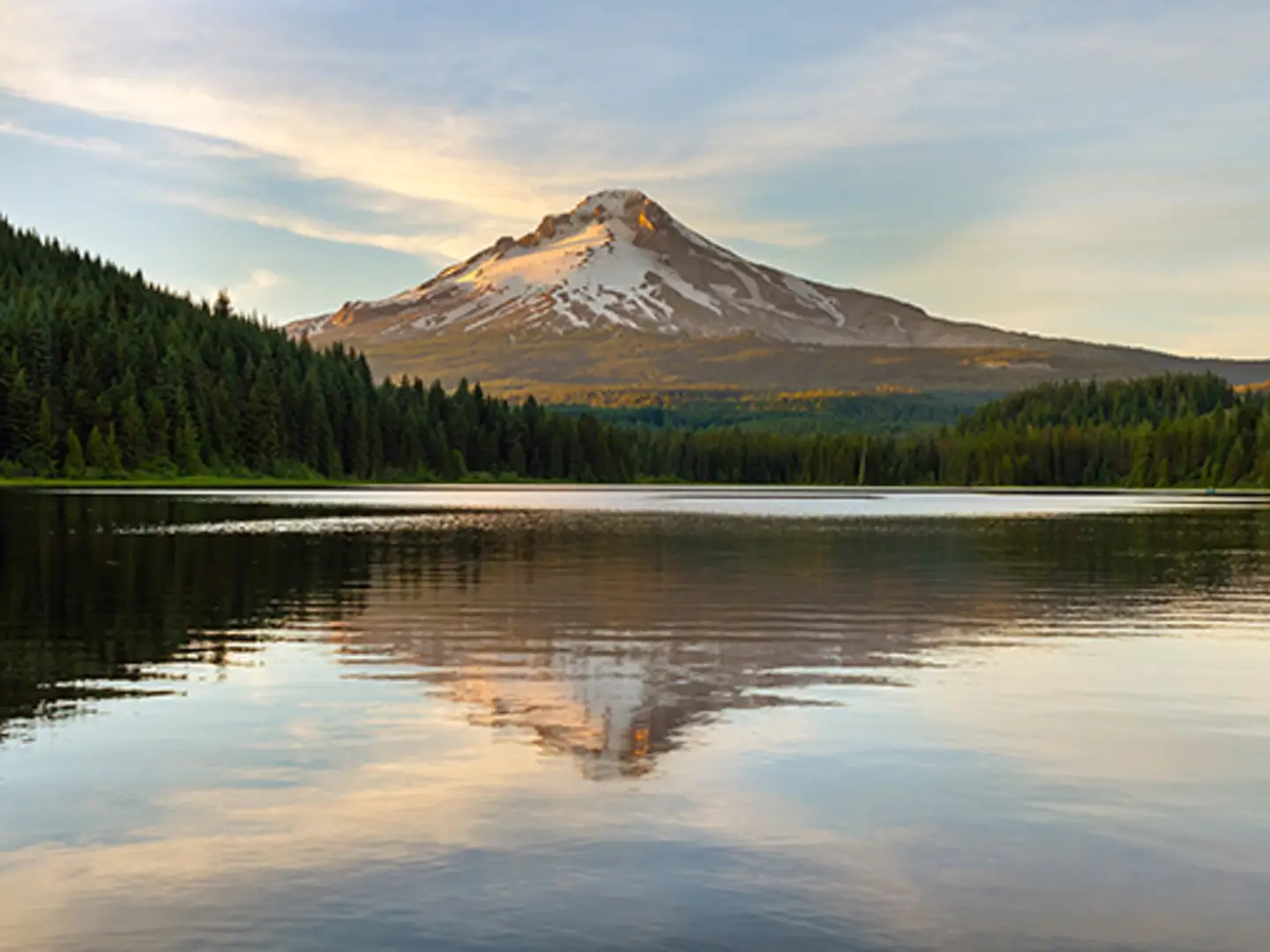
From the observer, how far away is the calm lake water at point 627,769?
46.2ft

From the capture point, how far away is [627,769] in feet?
66.9

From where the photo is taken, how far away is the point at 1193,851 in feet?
54.1

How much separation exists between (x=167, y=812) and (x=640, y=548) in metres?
55.5

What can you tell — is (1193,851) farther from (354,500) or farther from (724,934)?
(354,500)

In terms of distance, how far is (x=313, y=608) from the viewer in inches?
1661

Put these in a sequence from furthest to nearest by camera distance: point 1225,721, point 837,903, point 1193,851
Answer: point 1225,721 < point 1193,851 < point 837,903

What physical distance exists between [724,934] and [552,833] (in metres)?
3.84

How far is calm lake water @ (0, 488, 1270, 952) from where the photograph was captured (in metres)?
14.1

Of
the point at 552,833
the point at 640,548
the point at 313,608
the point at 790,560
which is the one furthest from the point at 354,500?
the point at 552,833

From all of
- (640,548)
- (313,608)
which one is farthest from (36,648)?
(640,548)

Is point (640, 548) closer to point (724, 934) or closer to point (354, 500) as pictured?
point (724, 934)

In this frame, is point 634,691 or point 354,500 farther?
point 354,500

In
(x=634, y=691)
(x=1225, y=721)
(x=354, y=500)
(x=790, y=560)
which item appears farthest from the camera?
(x=354, y=500)

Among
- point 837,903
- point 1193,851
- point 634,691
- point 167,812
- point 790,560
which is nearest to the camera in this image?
point 837,903
